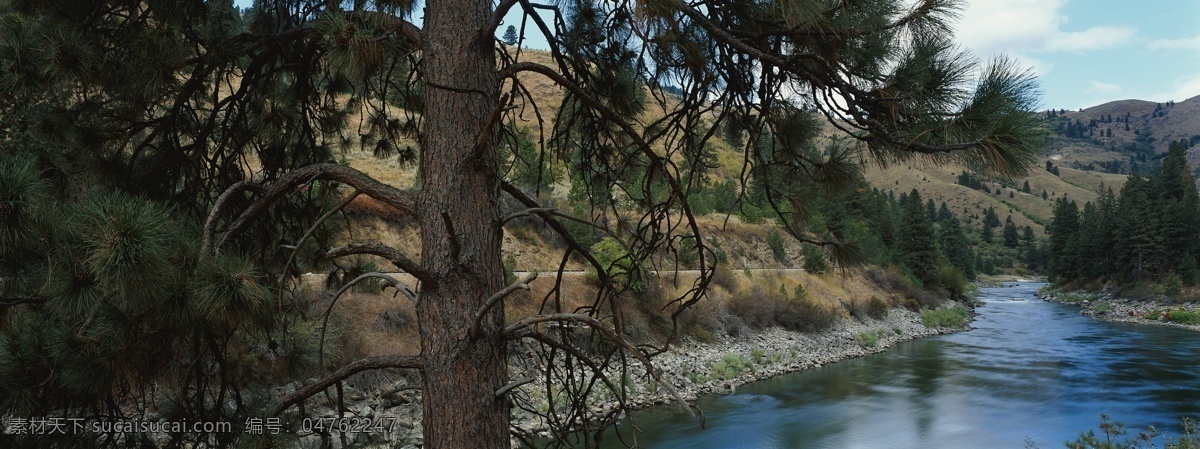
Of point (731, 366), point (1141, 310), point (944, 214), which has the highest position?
point (944, 214)

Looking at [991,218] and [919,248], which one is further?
[991,218]

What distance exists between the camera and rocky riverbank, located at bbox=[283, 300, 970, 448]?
1087 centimetres

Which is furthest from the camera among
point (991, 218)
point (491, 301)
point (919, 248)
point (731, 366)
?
point (991, 218)

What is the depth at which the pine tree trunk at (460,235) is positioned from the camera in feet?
8.15

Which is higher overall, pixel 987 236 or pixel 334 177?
pixel 334 177

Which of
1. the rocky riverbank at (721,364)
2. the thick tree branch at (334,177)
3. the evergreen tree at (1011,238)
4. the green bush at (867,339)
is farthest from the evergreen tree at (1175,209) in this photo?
the evergreen tree at (1011,238)

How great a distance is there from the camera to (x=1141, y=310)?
33.1m

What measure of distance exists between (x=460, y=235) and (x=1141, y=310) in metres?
40.1

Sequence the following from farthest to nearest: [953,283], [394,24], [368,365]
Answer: [953,283], [394,24], [368,365]

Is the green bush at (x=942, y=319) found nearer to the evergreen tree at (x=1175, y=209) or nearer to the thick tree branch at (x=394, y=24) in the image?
the evergreen tree at (x=1175, y=209)

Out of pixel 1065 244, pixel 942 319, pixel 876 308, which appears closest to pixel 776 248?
pixel 876 308

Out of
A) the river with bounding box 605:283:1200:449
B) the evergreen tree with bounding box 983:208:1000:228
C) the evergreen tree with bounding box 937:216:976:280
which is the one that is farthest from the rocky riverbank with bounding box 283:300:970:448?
the evergreen tree with bounding box 983:208:1000:228

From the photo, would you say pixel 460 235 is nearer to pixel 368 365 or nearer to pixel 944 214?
pixel 368 365

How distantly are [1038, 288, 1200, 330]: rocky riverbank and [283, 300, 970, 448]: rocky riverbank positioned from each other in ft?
33.2
